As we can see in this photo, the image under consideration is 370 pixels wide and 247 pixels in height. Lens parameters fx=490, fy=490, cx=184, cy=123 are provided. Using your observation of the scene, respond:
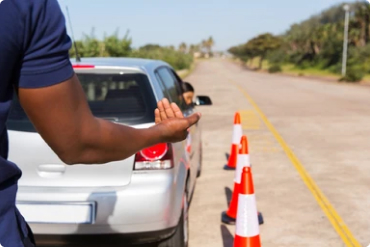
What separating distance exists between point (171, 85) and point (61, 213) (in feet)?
6.53

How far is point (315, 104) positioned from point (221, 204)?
12.6 meters

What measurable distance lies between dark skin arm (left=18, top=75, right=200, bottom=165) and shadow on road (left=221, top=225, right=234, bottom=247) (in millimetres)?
3228

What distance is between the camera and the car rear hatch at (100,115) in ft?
11.2

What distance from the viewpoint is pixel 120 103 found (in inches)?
150

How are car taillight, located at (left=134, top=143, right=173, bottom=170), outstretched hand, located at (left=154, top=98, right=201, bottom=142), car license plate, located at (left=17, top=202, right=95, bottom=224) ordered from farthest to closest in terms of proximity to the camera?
car taillight, located at (left=134, top=143, right=173, bottom=170)
car license plate, located at (left=17, top=202, right=95, bottom=224)
outstretched hand, located at (left=154, top=98, right=201, bottom=142)

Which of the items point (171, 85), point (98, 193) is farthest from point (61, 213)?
point (171, 85)

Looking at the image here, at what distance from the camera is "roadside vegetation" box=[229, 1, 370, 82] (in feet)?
160

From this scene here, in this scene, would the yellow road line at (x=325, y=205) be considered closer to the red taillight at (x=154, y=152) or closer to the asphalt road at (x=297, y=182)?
the asphalt road at (x=297, y=182)

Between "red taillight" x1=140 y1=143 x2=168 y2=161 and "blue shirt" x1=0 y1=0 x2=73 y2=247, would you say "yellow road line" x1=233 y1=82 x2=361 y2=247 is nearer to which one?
"red taillight" x1=140 y1=143 x2=168 y2=161

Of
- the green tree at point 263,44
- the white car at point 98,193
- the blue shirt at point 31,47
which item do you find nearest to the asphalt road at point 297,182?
the white car at point 98,193

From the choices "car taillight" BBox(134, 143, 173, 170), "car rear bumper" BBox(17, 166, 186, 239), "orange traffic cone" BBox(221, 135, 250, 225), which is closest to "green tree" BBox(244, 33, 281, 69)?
"orange traffic cone" BBox(221, 135, 250, 225)

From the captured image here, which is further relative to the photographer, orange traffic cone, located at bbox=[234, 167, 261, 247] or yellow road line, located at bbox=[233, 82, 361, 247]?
yellow road line, located at bbox=[233, 82, 361, 247]

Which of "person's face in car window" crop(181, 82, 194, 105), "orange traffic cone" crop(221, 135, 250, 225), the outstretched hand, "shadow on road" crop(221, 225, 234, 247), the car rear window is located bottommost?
"shadow on road" crop(221, 225, 234, 247)

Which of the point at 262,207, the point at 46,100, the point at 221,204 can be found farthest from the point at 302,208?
the point at 46,100
